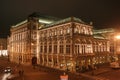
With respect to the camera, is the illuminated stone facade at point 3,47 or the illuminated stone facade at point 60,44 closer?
the illuminated stone facade at point 60,44

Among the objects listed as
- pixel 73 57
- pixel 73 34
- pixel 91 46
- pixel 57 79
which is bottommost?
pixel 57 79

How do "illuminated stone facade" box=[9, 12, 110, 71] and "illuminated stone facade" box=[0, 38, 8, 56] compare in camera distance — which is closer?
"illuminated stone facade" box=[9, 12, 110, 71]

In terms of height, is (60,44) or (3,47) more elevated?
(60,44)

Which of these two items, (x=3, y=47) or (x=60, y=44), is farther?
(x=3, y=47)

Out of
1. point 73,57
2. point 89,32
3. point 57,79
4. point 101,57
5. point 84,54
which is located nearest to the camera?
point 57,79

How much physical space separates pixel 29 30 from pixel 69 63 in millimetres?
25708

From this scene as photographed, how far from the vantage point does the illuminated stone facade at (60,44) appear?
43.7 meters

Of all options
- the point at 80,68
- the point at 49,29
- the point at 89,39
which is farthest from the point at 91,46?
the point at 49,29

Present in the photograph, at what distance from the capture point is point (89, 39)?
49.2 m

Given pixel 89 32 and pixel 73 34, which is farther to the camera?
pixel 89 32

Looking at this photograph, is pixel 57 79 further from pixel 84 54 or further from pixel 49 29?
pixel 49 29

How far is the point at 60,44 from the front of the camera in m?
47.6

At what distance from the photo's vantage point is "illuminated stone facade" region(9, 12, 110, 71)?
4367cm

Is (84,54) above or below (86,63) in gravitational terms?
above
